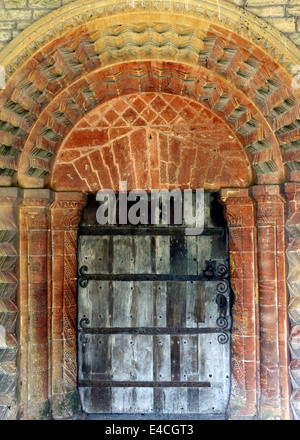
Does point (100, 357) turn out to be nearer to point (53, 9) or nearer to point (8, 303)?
point (8, 303)

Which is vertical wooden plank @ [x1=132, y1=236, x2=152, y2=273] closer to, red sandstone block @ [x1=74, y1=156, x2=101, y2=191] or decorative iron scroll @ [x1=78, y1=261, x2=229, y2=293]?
decorative iron scroll @ [x1=78, y1=261, x2=229, y2=293]

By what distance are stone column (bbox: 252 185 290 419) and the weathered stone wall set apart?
1.44m

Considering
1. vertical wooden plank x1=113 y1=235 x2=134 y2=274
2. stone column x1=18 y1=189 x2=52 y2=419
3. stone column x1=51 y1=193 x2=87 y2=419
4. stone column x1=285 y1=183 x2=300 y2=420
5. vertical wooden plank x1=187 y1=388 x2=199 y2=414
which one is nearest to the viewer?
stone column x1=285 y1=183 x2=300 y2=420

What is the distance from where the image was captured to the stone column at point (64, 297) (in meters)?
4.36

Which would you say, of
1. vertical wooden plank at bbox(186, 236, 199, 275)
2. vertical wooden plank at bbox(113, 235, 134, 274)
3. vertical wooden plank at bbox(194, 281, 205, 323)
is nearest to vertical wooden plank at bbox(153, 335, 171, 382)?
vertical wooden plank at bbox(194, 281, 205, 323)

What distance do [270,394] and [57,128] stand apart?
3378 millimetres

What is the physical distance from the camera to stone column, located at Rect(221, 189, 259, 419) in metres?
4.25

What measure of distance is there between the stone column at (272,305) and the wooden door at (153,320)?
0.45 m

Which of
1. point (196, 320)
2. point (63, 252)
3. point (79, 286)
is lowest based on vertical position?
point (196, 320)

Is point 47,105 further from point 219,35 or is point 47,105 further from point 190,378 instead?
point 190,378

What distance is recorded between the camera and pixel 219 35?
3.56 meters

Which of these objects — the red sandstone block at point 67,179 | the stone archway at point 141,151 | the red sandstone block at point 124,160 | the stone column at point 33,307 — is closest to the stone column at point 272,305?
the stone archway at point 141,151

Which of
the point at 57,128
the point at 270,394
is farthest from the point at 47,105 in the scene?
the point at 270,394

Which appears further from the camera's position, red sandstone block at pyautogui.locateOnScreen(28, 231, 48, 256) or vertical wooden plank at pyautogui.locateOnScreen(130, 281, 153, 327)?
vertical wooden plank at pyautogui.locateOnScreen(130, 281, 153, 327)
